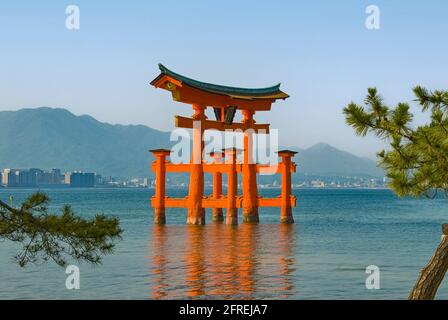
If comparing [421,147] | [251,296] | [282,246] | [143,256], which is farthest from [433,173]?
[282,246]

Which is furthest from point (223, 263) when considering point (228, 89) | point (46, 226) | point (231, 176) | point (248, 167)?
point (46, 226)

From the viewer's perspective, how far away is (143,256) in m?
27.4

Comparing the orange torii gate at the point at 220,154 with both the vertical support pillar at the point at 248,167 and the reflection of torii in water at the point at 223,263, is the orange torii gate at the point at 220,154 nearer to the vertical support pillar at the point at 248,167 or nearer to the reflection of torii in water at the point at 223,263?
the vertical support pillar at the point at 248,167

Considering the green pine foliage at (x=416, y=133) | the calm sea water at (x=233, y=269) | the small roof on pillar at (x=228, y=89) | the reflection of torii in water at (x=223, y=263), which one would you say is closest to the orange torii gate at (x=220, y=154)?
the small roof on pillar at (x=228, y=89)

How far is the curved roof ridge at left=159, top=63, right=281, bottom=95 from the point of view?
116 feet

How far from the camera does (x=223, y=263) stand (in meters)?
24.6

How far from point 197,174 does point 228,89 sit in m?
5.11

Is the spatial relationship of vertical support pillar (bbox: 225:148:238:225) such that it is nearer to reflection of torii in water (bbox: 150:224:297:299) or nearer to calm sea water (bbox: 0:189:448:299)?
reflection of torii in water (bbox: 150:224:297:299)

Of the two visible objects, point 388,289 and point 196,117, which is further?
point 196,117

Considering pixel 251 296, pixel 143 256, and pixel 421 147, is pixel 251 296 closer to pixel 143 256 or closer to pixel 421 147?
pixel 421 147

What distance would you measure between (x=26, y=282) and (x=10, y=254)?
8218 millimetres

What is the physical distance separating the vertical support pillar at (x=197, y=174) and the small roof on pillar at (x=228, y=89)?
1245 millimetres

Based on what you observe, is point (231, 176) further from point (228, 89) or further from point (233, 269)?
point (233, 269)

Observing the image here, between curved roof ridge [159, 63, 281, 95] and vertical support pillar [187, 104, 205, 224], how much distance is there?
3.98 feet
